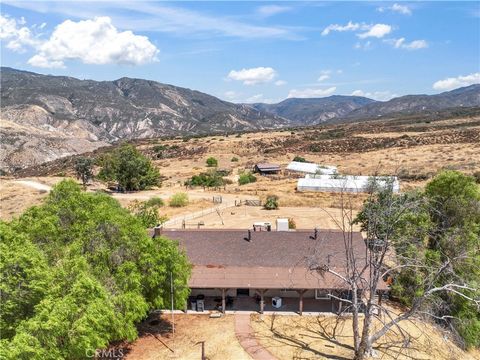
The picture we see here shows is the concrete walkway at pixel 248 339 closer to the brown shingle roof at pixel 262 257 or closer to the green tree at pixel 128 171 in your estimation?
the brown shingle roof at pixel 262 257

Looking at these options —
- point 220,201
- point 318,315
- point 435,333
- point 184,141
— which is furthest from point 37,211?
point 184,141

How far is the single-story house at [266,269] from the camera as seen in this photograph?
2912cm

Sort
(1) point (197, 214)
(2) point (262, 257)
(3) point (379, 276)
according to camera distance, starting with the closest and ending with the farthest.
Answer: (3) point (379, 276) → (2) point (262, 257) → (1) point (197, 214)

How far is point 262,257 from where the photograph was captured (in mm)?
32125

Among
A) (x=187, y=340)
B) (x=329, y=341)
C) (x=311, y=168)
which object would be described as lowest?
(x=329, y=341)

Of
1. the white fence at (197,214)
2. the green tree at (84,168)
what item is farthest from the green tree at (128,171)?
the white fence at (197,214)

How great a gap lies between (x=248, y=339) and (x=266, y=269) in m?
5.91

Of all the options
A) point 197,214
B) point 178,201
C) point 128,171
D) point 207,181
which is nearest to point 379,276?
point 197,214

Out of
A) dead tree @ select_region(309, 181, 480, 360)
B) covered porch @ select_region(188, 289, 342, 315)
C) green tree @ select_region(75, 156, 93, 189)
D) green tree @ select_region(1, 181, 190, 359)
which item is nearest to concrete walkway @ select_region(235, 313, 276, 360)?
covered porch @ select_region(188, 289, 342, 315)

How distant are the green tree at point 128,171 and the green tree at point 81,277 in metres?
47.5

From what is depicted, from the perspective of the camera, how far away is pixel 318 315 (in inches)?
1160

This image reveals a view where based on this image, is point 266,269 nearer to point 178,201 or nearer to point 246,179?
point 178,201

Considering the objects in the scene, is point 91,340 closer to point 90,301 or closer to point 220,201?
point 90,301
